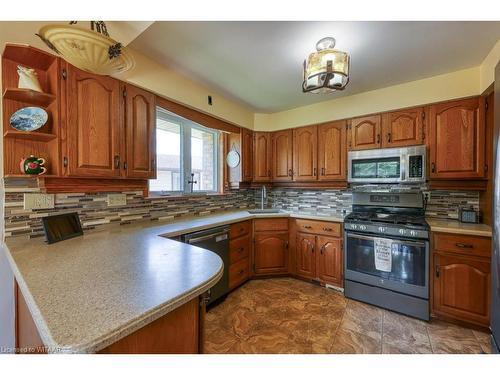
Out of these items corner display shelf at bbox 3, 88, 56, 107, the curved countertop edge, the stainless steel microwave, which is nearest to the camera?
the curved countertop edge

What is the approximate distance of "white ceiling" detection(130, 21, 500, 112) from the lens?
1462mm

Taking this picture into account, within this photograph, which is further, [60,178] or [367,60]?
[367,60]

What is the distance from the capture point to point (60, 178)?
4.75 ft

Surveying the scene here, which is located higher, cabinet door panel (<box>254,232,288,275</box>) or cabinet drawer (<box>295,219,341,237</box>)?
cabinet drawer (<box>295,219,341,237</box>)

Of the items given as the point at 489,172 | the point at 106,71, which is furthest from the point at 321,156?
the point at 106,71

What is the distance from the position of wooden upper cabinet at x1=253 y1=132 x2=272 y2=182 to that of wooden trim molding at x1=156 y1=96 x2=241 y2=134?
0.36 metres

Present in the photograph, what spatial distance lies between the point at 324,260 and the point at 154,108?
2.39 metres

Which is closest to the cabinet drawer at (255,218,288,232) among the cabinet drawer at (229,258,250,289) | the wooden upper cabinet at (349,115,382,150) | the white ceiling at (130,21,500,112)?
the cabinet drawer at (229,258,250,289)

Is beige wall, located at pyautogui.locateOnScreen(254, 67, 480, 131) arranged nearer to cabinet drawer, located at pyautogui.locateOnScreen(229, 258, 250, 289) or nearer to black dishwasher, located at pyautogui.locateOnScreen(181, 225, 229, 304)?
black dishwasher, located at pyautogui.locateOnScreen(181, 225, 229, 304)

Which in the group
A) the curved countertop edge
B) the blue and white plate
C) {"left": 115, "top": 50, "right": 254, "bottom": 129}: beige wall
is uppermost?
{"left": 115, "top": 50, "right": 254, "bottom": 129}: beige wall

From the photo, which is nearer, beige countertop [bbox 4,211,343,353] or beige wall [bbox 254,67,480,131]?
beige countertop [bbox 4,211,343,353]

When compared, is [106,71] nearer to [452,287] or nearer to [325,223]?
[325,223]

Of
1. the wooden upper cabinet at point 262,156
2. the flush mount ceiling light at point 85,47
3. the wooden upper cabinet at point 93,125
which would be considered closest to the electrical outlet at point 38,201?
the wooden upper cabinet at point 93,125

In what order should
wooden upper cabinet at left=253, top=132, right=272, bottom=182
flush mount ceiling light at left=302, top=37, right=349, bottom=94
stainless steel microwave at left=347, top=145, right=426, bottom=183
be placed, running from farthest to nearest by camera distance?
wooden upper cabinet at left=253, top=132, right=272, bottom=182 → stainless steel microwave at left=347, top=145, right=426, bottom=183 → flush mount ceiling light at left=302, top=37, right=349, bottom=94
